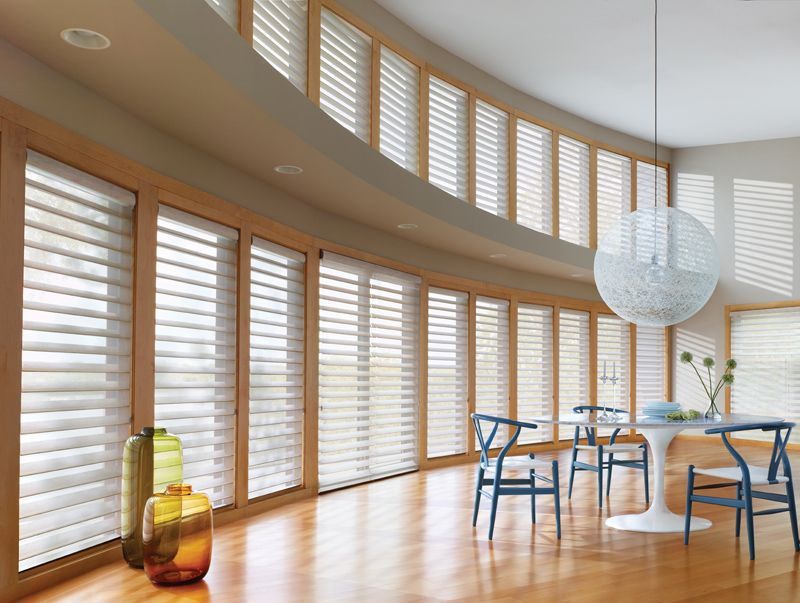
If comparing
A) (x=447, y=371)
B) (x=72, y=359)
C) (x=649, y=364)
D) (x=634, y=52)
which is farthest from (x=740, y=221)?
(x=72, y=359)

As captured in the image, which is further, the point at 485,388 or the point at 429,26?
the point at 485,388

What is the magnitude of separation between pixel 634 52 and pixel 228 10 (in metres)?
4.69

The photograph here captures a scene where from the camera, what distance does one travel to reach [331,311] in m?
6.62

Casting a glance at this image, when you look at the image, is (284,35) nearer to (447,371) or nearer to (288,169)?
(288,169)

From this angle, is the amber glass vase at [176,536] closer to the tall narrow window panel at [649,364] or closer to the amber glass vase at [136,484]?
the amber glass vase at [136,484]

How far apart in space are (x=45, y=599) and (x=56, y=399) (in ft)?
2.91

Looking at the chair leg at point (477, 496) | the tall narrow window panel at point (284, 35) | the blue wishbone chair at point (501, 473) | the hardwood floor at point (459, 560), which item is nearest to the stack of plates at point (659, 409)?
the hardwood floor at point (459, 560)

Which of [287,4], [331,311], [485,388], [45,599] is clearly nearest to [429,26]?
[287,4]

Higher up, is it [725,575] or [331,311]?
[331,311]

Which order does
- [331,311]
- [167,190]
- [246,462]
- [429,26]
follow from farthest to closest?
[429,26] → [331,311] → [246,462] → [167,190]

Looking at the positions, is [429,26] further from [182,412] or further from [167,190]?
[182,412]

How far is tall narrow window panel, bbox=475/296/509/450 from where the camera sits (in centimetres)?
907

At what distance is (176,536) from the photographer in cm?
381

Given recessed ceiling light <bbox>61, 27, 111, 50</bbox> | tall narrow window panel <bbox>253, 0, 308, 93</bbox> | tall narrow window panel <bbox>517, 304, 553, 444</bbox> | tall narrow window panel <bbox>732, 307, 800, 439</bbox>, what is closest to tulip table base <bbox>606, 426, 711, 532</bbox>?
tall narrow window panel <bbox>253, 0, 308, 93</bbox>
